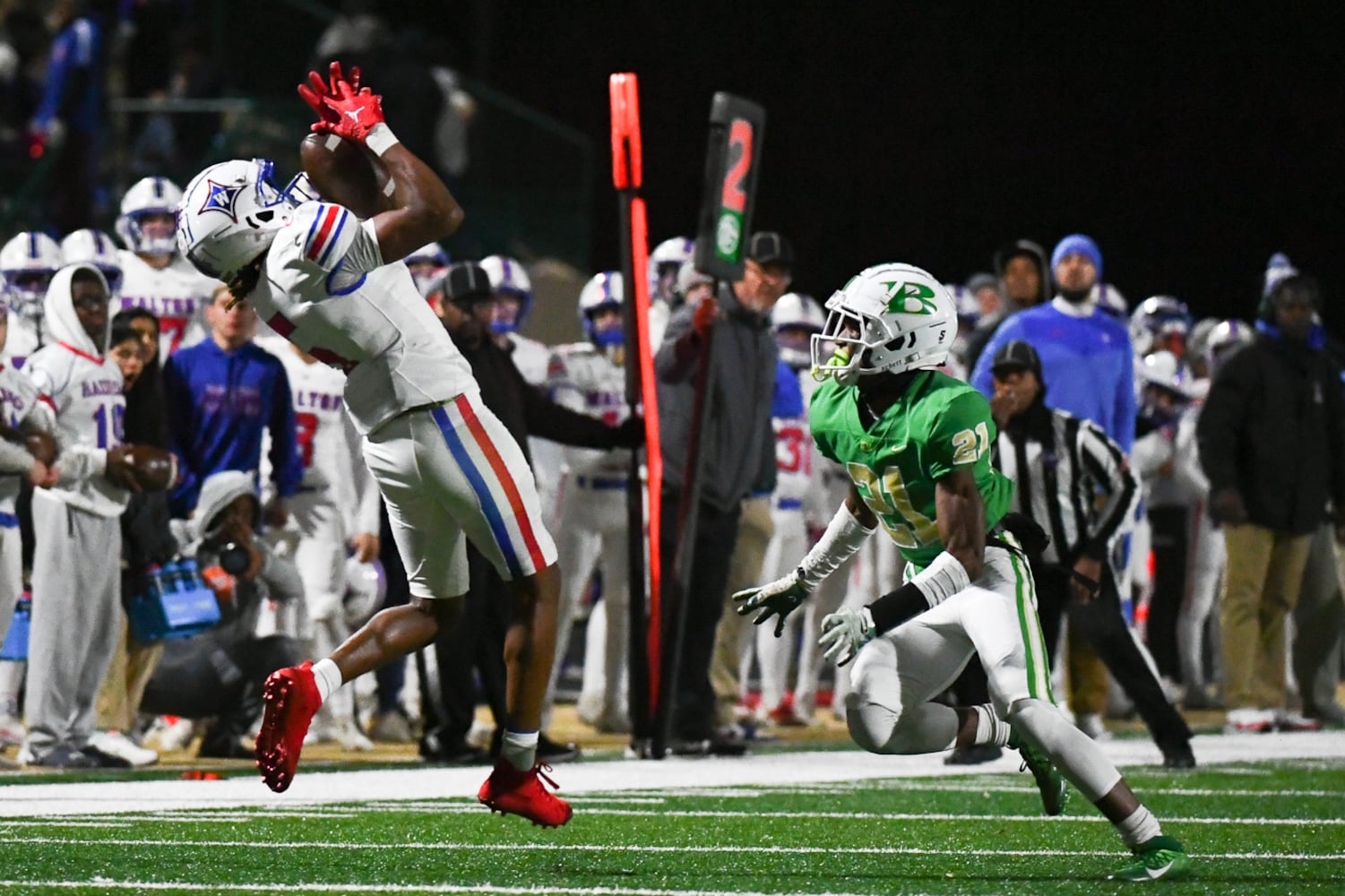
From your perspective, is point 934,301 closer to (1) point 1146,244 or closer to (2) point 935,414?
(2) point 935,414

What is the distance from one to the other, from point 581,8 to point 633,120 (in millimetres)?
10995

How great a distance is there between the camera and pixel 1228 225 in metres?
18.4

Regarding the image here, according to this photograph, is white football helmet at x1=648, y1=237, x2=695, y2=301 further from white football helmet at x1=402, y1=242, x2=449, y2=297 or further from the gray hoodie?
the gray hoodie

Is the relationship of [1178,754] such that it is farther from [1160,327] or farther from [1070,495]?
[1160,327]

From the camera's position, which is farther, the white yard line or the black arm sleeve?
the white yard line

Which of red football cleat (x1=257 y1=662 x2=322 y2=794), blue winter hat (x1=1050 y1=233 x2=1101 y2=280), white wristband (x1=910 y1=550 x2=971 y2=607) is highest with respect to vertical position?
blue winter hat (x1=1050 y1=233 x2=1101 y2=280)

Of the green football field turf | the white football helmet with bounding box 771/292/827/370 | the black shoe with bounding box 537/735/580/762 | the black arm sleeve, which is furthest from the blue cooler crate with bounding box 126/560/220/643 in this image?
the white football helmet with bounding box 771/292/827/370

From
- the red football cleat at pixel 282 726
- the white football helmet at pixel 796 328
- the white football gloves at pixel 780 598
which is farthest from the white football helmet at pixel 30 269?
the white football gloves at pixel 780 598

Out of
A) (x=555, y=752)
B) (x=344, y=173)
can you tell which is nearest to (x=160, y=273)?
(x=555, y=752)

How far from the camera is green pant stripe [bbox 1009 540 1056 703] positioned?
17.8 feet

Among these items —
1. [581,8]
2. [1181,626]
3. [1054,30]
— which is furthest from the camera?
[581,8]

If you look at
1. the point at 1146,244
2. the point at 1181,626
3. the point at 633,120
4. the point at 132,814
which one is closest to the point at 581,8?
the point at 1146,244

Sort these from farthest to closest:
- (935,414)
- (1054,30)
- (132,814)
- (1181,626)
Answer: (1054,30) < (1181,626) < (132,814) < (935,414)

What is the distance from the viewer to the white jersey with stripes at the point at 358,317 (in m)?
5.64
